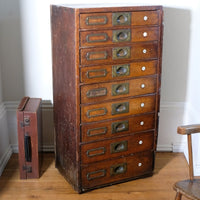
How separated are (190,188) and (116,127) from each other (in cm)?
85

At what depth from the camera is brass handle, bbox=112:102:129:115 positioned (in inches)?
113

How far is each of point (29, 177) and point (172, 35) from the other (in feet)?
6.01

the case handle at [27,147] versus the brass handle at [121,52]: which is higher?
the brass handle at [121,52]

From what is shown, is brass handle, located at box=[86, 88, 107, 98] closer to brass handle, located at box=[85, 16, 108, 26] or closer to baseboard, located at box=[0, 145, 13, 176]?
brass handle, located at box=[85, 16, 108, 26]

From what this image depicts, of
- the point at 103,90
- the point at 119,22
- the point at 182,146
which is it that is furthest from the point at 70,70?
the point at 182,146

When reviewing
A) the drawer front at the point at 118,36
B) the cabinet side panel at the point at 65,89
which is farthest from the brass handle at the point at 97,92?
the drawer front at the point at 118,36

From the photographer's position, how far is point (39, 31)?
334 cm

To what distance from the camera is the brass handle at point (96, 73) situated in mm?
2695

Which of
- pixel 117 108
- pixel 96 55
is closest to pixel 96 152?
pixel 117 108

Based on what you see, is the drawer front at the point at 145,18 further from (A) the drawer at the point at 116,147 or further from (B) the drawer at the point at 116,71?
(A) the drawer at the point at 116,147

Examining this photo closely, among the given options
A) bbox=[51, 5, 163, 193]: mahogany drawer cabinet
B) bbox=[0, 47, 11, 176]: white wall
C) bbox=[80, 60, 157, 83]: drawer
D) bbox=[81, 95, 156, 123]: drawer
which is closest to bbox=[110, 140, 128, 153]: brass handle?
bbox=[51, 5, 163, 193]: mahogany drawer cabinet

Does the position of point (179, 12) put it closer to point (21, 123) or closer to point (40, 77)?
point (40, 77)

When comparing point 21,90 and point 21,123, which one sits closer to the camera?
point 21,123

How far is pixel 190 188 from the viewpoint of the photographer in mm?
2299
